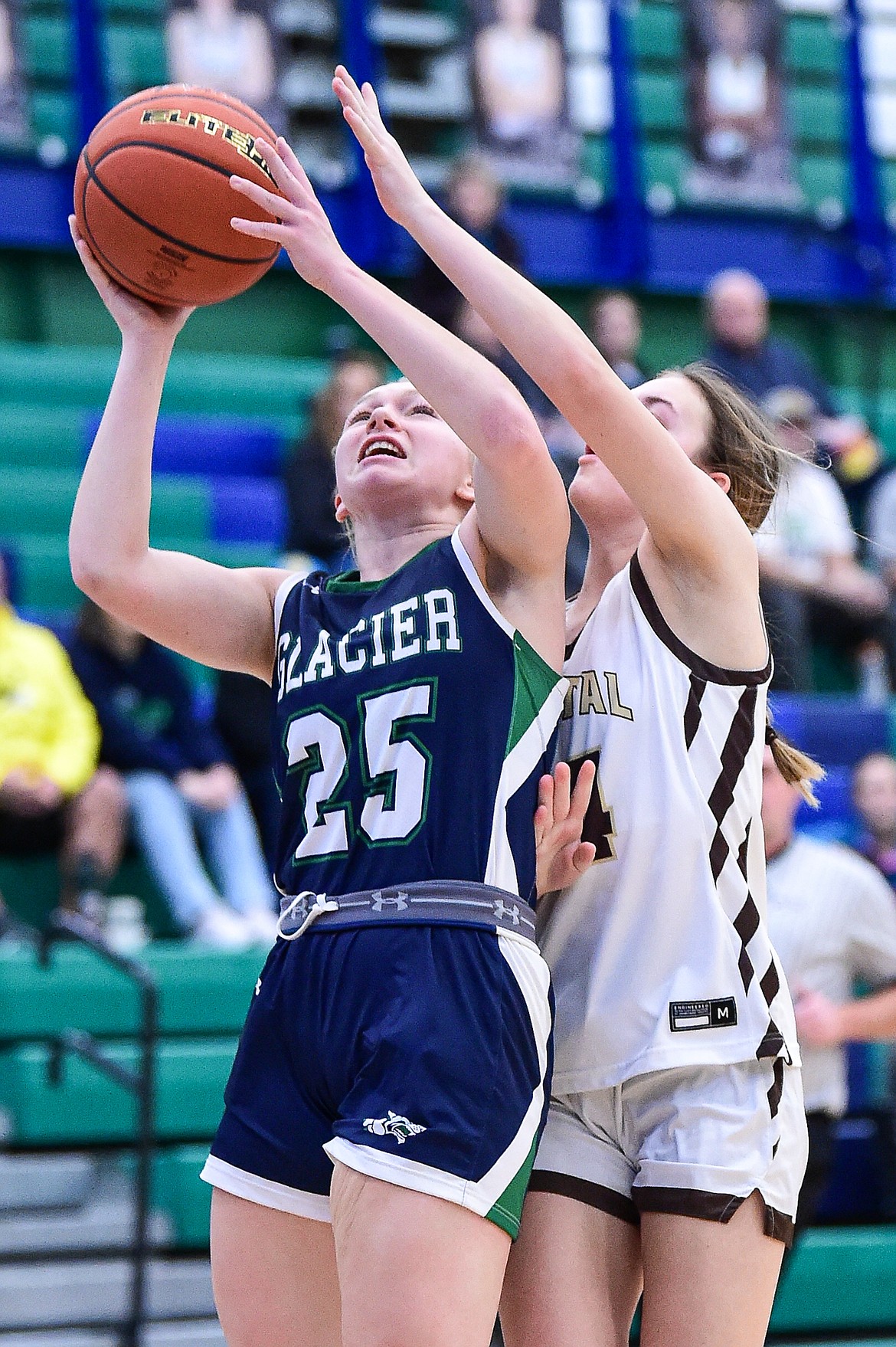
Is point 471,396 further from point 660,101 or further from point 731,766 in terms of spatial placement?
point 660,101

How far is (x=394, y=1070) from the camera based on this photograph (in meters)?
2.40

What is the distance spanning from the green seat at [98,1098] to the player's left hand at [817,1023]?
1.92m

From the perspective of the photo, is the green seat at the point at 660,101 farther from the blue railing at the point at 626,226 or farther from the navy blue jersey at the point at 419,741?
the navy blue jersey at the point at 419,741

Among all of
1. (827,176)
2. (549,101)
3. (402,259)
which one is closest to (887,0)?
(827,176)

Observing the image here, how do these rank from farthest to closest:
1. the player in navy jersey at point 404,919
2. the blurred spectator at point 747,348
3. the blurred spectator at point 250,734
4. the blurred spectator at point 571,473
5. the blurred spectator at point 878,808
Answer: the blurred spectator at point 747,348, the blurred spectator at point 250,734, the blurred spectator at point 878,808, the blurred spectator at point 571,473, the player in navy jersey at point 404,919

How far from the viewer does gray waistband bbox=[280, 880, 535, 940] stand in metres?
2.48

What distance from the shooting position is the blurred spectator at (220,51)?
974 cm

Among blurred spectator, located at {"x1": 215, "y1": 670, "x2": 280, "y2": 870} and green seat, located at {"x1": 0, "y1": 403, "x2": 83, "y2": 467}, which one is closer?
blurred spectator, located at {"x1": 215, "y1": 670, "x2": 280, "y2": 870}

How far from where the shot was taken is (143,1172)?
509cm

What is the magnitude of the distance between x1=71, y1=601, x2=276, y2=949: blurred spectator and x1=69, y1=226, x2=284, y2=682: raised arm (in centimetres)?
354

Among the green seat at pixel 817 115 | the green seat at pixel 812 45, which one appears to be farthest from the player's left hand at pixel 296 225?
the green seat at pixel 812 45

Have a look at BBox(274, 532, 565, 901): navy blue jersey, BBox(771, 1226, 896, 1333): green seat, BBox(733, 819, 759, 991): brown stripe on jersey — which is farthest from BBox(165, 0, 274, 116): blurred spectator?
BBox(733, 819, 759, 991): brown stripe on jersey

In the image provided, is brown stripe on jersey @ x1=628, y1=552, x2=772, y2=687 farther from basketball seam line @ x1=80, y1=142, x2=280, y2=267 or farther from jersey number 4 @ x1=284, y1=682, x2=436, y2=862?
basketball seam line @ x1=80, y1=142, x2=280, y2=267

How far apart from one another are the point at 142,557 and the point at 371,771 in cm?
61
